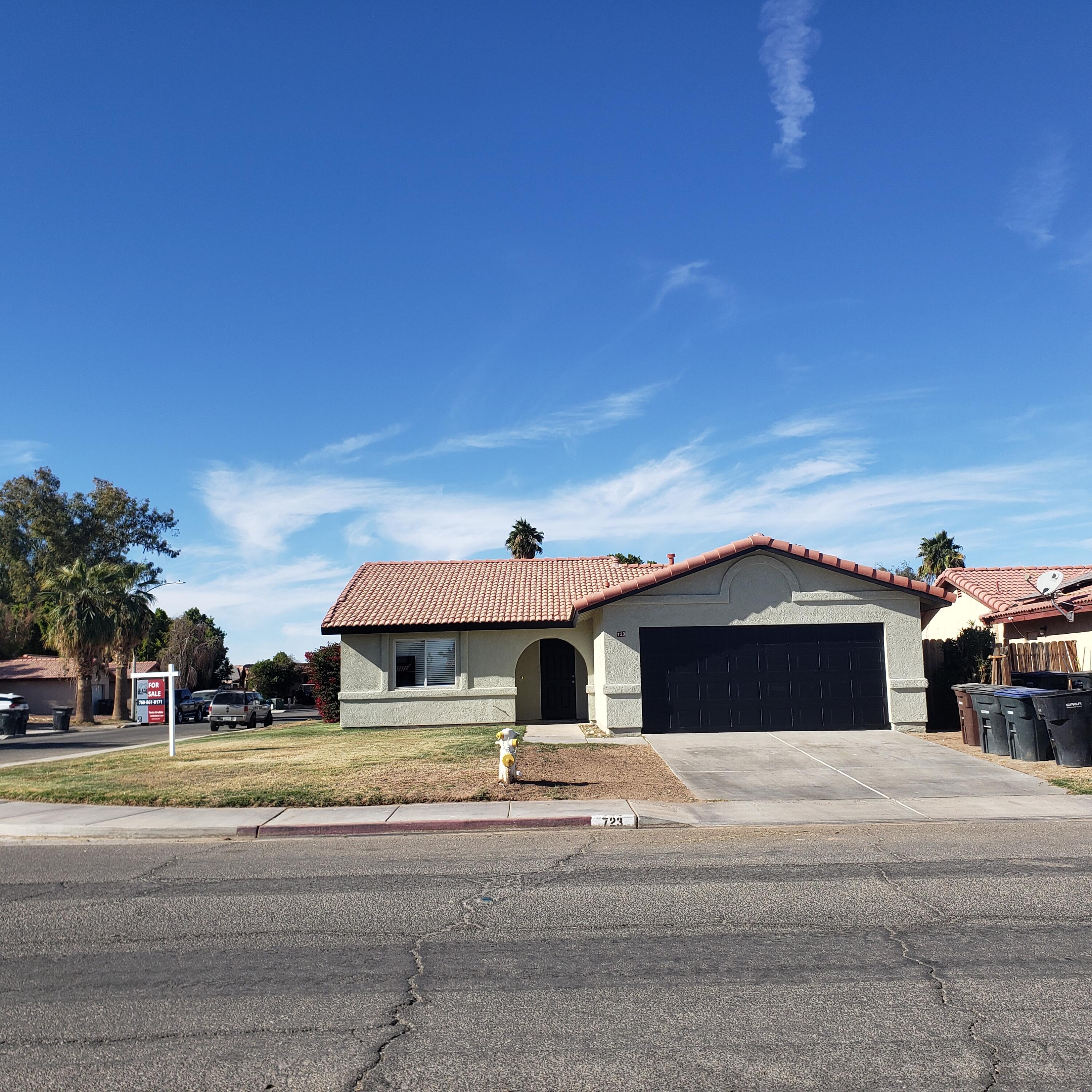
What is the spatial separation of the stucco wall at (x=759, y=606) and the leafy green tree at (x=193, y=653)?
4679 cm

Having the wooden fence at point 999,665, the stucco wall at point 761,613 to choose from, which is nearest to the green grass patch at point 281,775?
the stucco wall at point 761,613

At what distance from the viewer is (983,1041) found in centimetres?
468

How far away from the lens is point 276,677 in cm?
6309

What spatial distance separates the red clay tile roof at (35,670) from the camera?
183ft

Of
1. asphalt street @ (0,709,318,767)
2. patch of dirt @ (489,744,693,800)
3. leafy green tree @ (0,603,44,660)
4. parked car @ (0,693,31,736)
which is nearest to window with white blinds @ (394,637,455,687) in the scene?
patch of dirt @ (489,744,693,800)

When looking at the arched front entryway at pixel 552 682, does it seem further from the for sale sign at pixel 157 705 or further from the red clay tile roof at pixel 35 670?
the red clay tile roof at pixel 35 670

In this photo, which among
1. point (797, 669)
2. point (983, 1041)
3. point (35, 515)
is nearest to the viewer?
point (983, 1041)

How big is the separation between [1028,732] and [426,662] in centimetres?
1491

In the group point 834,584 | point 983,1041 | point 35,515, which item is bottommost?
point 983,1041

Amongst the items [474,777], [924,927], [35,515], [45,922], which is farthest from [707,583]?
[35,515]

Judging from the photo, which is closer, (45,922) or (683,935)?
(683,935)

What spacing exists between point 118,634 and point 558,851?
41.4 metres

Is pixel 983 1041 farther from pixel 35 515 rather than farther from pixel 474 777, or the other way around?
pixel 35 515

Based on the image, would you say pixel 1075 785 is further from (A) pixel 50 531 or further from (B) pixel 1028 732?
(A) pixel 50 531
